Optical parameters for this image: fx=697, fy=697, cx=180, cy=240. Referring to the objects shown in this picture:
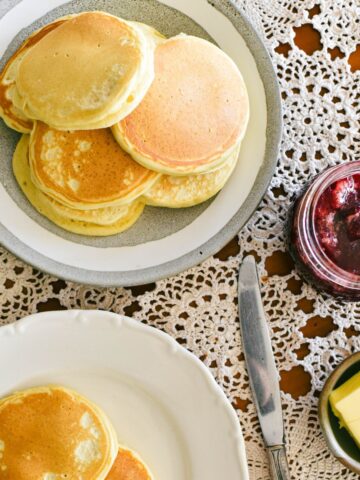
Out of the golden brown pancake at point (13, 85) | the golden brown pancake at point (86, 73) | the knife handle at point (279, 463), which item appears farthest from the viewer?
the knife handle at point (279, 463)

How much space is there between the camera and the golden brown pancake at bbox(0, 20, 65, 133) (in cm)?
127

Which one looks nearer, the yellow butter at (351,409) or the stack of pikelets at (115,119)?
the stack of pikelets at (115,119)

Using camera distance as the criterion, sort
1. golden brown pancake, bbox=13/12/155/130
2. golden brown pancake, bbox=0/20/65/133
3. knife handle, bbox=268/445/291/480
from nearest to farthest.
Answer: golden brown pancake, bbox=13/12/155/130 → golden brown pancake, bbox=0/20/65/133 → knife handle, bbox=268/445/291/480

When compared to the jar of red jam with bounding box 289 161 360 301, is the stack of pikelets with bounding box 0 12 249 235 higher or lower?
higher

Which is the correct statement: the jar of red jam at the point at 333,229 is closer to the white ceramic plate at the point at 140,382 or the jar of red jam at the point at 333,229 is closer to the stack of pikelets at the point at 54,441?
the white ceramic plate at the point at 140,382

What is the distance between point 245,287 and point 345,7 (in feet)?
2.05

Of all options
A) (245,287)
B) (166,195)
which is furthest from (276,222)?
(166,195)

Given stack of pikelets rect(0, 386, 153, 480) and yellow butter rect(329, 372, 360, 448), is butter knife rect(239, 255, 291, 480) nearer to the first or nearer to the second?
yellow butter rect(329, 372, 360, 448)

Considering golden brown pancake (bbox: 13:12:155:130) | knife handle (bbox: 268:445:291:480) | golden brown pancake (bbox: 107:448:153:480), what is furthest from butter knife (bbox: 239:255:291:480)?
golden brown pancake (bbox: 13:12:155:130)

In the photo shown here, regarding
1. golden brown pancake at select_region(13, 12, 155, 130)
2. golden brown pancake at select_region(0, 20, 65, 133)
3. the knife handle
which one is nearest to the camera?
golden brown pancake at select_region(13, 12, 155, 130)

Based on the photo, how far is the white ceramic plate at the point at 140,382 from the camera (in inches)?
51.4

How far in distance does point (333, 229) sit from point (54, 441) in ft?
2.11

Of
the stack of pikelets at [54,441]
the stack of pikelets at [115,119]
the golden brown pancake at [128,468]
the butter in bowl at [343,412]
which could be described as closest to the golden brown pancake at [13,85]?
the stack of pikelets at [115,119]

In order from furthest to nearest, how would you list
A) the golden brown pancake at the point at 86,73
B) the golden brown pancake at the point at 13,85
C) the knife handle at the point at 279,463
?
the knife handle at the point at 279,463 → the golden brown pancake at the point at 13,85 → the golden brown pancake at the point at 86,73
